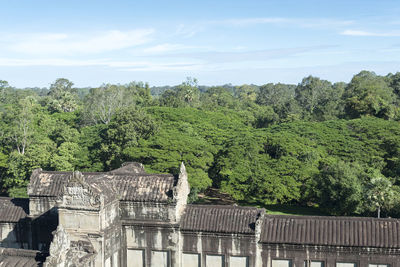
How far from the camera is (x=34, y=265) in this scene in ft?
69.4

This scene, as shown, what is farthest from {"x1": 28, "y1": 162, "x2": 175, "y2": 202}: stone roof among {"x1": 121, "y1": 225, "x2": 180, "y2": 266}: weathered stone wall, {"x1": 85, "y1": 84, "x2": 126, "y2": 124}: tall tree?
{"x1": 85, "y1": 84, "x2": 126, "y2": 124}: tall tree

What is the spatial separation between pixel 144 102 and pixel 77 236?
277ft

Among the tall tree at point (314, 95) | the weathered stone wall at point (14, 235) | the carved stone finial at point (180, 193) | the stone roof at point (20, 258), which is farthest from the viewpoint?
the tall tree at point (314, 95)

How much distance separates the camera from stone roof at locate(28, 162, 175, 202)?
27194mm

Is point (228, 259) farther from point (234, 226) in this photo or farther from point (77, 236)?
point (77, 236)

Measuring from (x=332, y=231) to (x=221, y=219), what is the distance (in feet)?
22.5

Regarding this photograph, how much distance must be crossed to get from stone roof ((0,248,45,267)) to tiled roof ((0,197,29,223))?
337 inches

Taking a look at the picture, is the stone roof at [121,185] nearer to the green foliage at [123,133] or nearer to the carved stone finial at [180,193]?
the carved stone finial at [180,193]

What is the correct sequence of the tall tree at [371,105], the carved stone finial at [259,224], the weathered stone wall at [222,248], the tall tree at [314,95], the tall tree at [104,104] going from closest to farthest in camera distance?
the carved stone finial at [259,224]
the weathered stone wall at [222,248]
the tall tree at [371,105]
the tall tree at [104,104]
the tall tree at [314,95]

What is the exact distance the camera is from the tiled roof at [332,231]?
979 inches

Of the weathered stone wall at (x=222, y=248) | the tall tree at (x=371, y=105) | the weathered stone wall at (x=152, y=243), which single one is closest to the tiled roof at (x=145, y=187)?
the weathered stone wall at (x=152, y=243)

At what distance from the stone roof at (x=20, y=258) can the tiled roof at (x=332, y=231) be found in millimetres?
13029

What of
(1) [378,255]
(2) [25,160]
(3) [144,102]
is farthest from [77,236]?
(3) [144,102]

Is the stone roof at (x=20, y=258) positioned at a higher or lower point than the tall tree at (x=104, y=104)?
lower
